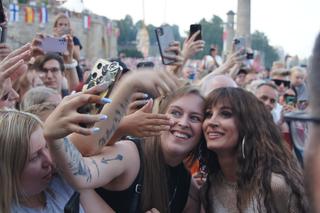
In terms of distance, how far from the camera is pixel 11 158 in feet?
6.72

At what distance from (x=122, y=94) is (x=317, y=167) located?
1417mm

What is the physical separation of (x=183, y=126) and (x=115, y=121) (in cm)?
45

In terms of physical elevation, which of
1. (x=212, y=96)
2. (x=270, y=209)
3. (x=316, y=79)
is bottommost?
(x=270, y=209)

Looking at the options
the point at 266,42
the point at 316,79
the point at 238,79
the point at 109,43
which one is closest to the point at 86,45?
the point at 109,43

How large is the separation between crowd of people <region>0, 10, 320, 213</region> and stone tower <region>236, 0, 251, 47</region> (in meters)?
22.9

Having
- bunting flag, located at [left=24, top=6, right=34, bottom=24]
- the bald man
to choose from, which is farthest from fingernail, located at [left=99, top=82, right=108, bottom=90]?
bunting flag, located at [left=24, top=6, right=34, bottom=24]

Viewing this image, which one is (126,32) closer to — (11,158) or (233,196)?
(233,196)

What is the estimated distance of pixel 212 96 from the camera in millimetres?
2824

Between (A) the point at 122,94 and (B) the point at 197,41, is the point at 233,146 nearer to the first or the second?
(A) the point at 122,94

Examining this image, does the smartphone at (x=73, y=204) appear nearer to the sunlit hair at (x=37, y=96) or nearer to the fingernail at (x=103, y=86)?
the fingernail at (x=103, y=86)

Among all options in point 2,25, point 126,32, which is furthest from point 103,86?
point 126,32

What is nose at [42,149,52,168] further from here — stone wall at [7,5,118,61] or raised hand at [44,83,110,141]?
stone wall at [7,5,118,61]

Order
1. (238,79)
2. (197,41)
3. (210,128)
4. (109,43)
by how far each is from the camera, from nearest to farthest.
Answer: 1. (210,128)
2. (197,41)
3. (238,79)
4. (109,43)

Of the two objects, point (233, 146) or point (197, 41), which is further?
point (197, 41)
